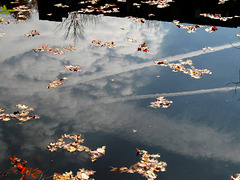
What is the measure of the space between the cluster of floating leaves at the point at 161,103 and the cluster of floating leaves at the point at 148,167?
1.07 m

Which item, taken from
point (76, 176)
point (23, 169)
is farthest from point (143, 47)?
point (23, 169)

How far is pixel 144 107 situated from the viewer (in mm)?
3912

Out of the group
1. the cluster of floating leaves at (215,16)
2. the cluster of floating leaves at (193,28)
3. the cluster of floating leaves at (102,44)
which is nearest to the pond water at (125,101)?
the cluster of floating leaves at (102,44)

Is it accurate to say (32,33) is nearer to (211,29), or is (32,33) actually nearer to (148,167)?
(211,29)

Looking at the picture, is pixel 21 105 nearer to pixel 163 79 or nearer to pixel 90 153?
pixel 90 153

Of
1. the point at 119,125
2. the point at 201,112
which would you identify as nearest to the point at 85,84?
the point at 119,125

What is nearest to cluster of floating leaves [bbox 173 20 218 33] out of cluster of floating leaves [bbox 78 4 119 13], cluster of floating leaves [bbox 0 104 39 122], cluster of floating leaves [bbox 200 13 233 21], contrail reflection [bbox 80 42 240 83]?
cluster of floating leaves [bbox 200 13 233 21]

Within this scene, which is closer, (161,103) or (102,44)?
(161,103)

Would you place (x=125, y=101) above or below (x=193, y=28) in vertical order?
below

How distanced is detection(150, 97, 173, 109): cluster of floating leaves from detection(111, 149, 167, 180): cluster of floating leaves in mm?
1072

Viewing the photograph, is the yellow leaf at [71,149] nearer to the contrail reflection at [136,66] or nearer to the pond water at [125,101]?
the pond water at [125,101]

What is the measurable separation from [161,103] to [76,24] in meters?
4.23

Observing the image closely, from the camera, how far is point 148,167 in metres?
2.91

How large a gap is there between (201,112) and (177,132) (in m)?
0.64
